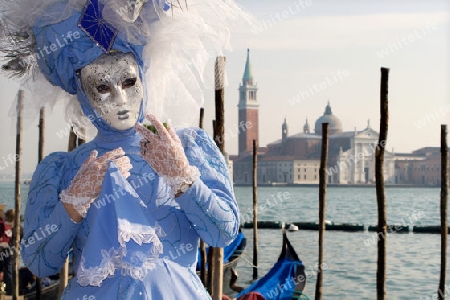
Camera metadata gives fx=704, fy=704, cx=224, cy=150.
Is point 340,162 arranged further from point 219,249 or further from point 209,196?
point 209,196

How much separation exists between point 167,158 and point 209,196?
134mm

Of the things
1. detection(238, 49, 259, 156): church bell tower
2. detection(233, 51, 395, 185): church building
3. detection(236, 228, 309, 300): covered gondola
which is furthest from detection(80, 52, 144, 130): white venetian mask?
detection(238, 49, 259, 156): church bell tower

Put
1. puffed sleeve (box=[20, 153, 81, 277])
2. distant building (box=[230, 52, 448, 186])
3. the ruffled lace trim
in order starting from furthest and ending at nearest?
distant building (box=[230, 52, 448, 186])
puffed sleeve (box=[20, 153, 81, 277])
the ruffled lace trim

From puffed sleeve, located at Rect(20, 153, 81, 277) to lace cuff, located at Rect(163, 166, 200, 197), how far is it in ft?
0.83

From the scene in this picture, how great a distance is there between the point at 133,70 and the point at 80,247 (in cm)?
47

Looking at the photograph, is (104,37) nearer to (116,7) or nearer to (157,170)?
A: (116,7)

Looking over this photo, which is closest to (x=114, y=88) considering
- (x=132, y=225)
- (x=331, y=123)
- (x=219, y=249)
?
(x=132, y=225)

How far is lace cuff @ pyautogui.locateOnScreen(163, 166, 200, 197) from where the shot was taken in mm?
1633

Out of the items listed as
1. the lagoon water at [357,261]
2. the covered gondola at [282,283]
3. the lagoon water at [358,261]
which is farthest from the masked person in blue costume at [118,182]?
the lagoon water at [358,261]

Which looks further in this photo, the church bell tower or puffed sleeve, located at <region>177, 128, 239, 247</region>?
the church bell tower

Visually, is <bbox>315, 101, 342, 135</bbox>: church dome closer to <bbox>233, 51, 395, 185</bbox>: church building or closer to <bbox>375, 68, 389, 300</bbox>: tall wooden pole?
<bbox>233, 51, 395, 185</bbox>: church building

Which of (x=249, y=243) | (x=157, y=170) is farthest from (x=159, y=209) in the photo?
(x=249, y=243)

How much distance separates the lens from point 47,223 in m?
1.71

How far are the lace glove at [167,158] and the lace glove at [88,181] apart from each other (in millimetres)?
78
